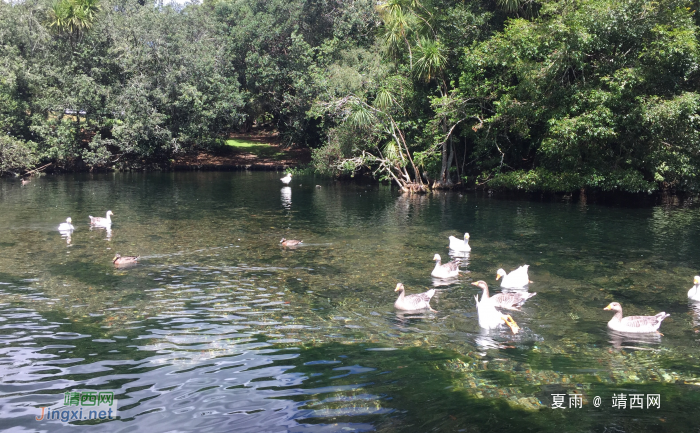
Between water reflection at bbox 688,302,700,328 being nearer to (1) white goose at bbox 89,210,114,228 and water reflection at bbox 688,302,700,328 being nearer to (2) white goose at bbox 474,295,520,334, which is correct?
(2) white goose at bbox 474,295,520,334

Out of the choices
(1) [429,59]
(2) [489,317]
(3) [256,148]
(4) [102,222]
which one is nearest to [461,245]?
(2) [489,317]

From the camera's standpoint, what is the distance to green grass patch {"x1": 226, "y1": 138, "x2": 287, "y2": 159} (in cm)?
6444

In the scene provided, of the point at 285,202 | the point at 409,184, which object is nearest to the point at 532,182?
the point at 409,184

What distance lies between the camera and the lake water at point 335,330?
7.86 meters

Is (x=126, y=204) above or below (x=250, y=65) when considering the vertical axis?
below

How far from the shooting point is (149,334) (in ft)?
35.5

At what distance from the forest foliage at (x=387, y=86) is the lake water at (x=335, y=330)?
782 cm

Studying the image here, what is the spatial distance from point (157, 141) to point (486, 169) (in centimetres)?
3255

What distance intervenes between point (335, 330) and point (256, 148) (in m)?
57.6

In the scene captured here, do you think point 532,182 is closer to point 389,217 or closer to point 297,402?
point 389,217

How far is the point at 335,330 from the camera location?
11.2 metres

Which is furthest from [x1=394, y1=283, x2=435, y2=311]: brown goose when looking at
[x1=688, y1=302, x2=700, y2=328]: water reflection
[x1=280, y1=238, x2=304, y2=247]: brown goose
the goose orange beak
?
[x1=280, y1=238, x2=304, y2=247]: brown goose

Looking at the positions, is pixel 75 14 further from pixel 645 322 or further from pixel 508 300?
pixel 645 322

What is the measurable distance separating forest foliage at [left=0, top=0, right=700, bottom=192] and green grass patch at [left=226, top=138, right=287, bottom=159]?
99.1 inches
